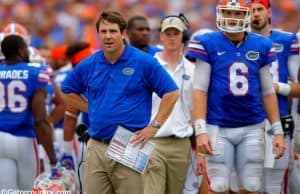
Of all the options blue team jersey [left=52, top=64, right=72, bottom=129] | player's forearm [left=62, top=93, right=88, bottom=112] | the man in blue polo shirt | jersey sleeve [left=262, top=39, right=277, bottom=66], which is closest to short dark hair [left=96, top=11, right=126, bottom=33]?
the man in blue polo shirt

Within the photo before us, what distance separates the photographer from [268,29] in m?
9.61

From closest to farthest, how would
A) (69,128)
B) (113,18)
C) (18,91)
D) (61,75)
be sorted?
1. (113,18)
2. (18,91)
3. (69,128)
4. (61,75)

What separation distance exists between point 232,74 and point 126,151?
45.2 inches

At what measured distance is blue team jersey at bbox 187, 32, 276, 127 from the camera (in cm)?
846

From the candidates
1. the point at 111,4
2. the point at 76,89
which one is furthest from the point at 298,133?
the point at 111,4

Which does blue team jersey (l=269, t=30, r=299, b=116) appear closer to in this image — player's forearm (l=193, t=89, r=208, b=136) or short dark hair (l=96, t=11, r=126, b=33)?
player's forearm (l=193, t=89, r=208, b=136)

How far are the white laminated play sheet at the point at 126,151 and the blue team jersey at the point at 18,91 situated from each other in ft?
6.11

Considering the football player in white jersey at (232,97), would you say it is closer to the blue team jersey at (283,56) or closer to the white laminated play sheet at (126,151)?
the white laminated play sheet at (126,151)

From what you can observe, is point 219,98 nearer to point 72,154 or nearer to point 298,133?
point 298,133

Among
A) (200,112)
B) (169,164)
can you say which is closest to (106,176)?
(200,112)

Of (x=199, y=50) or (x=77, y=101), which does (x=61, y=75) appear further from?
(x=199, y=50)

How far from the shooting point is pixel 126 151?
8008mm

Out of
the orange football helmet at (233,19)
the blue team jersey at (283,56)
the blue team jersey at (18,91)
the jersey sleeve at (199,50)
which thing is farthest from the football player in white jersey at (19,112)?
the blue team jersey at (283,56)

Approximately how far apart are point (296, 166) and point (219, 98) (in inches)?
68.9
